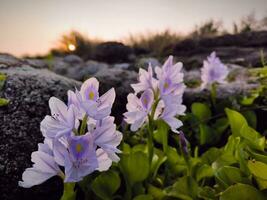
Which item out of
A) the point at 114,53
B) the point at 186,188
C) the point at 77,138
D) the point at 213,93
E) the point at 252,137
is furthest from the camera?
the point at 114,53

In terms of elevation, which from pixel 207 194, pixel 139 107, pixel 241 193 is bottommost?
pixel 207 194

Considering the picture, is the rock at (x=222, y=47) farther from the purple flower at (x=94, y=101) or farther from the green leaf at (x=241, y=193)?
the purple flower at (x=94, y=101)

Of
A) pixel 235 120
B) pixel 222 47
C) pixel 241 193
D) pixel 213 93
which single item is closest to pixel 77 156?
pixel 241 193

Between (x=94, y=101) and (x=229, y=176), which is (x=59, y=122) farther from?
(x=229, y=176)

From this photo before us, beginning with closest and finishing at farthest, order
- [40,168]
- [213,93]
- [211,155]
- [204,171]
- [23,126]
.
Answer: [40,168] < [204,171] < [23,126] < [211,155] < [213,93]

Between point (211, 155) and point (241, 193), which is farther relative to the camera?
point (211, 155)

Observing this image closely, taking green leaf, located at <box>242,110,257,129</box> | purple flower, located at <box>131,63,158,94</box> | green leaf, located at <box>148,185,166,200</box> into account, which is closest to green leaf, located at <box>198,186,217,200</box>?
green leaf, located at <box>148,185,166,200</box>

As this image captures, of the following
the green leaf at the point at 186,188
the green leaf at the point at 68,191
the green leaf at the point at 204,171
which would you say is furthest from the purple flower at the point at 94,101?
the green leaf at the point at 204,171
